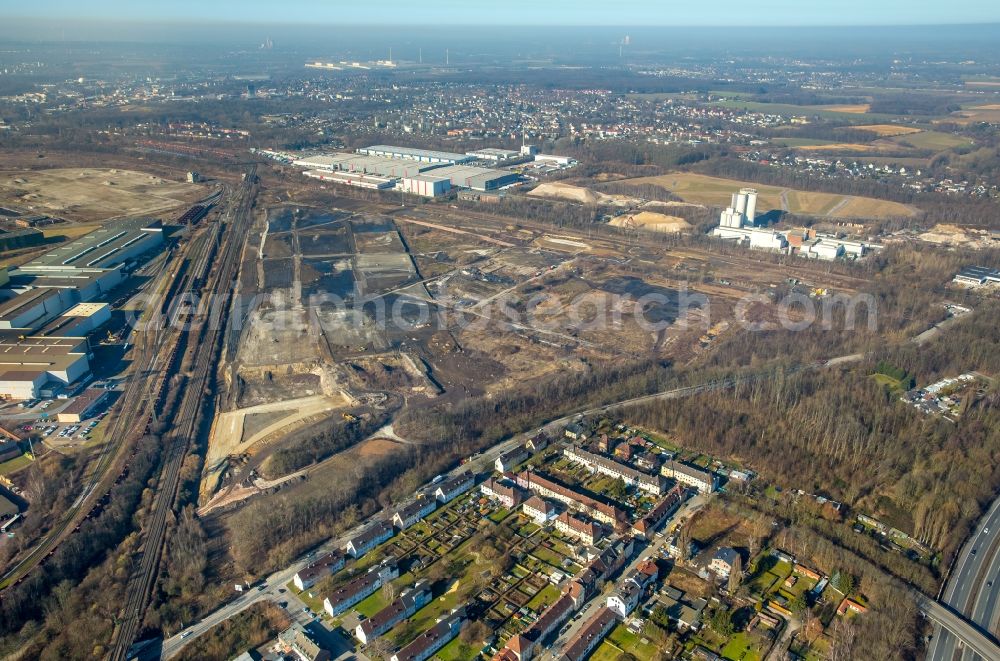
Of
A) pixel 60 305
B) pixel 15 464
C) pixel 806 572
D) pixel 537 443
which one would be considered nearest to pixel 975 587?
pixel 806 572

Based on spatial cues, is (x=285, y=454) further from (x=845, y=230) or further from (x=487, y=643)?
(x=845, y=230)

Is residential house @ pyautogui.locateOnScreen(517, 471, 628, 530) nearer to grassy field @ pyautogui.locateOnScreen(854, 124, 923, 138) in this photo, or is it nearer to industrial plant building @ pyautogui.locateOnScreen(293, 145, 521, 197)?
industrial plant building @ pyautogui.locateOnScreen(293, 145, 521, 197)

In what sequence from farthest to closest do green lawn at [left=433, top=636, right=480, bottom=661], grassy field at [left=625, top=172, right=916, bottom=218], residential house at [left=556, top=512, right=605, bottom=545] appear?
grassy field at [left=625, top=172, right=916, bottom=218]
residential house at [left=556, top=512, right=605, bottom=545]
green lawn at [left=433, top=636, right=480, bottom=661]

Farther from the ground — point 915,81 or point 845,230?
point 915,81

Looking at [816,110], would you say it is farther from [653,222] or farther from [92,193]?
[92,193]

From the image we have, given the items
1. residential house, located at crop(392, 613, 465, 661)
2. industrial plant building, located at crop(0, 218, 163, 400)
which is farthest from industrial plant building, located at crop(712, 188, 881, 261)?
industrial plant building, located at crop(0, 218, 163, 400)

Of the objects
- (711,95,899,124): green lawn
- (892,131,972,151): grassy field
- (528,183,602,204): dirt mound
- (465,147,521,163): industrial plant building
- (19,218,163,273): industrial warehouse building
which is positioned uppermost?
(711,95,899,124): green lawn

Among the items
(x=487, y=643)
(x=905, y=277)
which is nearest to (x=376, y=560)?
(x=487, y=643)
